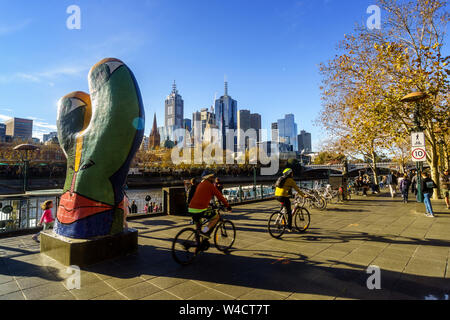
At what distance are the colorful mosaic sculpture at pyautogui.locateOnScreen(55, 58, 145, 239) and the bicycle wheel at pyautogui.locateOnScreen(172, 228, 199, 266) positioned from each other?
1598 millimetres

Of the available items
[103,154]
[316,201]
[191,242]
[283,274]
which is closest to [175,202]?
[103,154]

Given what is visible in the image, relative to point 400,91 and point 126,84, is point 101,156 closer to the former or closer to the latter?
point 126,84

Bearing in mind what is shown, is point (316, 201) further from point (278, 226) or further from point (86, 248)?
point (86, 248)

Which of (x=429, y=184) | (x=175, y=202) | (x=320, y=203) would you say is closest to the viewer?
(x=429, y=184)

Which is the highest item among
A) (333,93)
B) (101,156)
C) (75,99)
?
(333,93)

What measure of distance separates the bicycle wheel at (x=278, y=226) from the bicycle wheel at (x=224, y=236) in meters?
1.53

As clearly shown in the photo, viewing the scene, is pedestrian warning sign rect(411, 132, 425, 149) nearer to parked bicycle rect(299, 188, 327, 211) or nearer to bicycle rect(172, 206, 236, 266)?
parked bicycle rect(299, 188, 327, 211)

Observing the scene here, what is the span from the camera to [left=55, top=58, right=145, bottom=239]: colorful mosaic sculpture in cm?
520

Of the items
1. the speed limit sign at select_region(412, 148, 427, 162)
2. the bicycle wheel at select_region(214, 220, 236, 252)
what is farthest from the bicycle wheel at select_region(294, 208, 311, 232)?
the speed limit sign at select_region(412, 148, 427, 162)

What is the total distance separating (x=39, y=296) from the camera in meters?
3.62

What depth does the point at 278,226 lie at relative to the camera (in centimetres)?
679

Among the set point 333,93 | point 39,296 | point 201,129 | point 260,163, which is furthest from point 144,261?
point 201,129

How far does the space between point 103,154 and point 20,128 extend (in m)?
146
